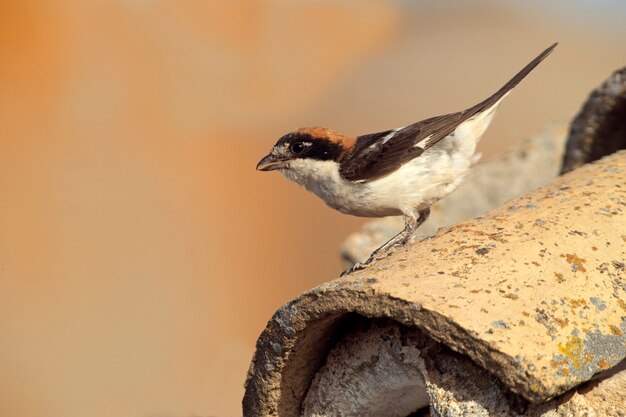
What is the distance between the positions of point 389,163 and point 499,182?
3102 millimetres

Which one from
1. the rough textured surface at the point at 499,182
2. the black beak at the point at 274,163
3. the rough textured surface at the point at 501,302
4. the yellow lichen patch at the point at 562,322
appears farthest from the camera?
the rough textured surface at the point at 499,182

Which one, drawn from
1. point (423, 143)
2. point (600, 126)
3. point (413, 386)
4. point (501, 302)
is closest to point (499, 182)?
point (600, 126)

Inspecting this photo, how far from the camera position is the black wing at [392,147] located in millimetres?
4383

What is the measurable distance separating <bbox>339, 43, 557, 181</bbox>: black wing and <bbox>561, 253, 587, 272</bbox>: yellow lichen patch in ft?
5.01

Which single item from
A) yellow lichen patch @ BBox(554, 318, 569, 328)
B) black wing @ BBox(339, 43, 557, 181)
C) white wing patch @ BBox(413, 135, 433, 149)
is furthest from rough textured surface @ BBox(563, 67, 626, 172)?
yellow lichen patch @ BBox(554, 318, 569, 328)

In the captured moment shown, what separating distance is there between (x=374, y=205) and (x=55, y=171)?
438 inches

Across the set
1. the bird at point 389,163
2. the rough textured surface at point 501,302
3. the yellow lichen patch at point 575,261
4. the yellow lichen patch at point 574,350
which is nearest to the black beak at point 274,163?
the bird at point 389,163

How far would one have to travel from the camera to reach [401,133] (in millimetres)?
4543

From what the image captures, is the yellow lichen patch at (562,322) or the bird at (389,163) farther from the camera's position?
the bird at (389,163)

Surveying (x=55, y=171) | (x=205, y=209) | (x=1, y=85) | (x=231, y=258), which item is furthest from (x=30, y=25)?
(x=231, y=258)

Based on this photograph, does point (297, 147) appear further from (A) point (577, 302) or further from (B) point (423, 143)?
(A) point (577, 302)

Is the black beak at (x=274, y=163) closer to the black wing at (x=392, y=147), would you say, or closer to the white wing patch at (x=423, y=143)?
the black wing at (x=392, y=147)

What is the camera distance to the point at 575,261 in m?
2.95

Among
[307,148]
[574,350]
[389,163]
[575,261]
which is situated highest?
[307,148]
